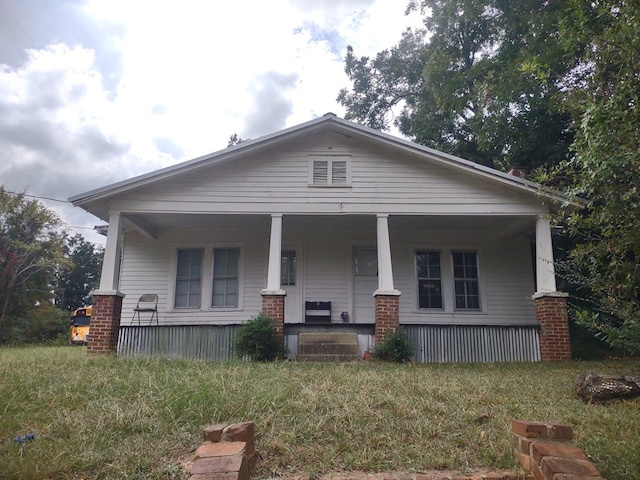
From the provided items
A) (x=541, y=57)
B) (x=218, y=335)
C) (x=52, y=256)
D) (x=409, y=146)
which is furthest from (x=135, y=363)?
(x=52, y=256)

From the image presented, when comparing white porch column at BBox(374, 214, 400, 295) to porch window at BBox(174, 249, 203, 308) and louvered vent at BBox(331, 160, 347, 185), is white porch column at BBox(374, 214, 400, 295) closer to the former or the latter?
louvered vent at BBox(331, 160, 347, 185)

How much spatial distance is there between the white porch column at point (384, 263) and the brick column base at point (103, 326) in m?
5.08

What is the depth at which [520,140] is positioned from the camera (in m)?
15.0

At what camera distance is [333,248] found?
40.9ft

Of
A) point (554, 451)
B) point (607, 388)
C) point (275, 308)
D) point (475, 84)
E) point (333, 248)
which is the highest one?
point (475, 84)

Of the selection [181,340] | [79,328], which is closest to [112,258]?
[181,340]

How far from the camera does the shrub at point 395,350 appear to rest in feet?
30.5

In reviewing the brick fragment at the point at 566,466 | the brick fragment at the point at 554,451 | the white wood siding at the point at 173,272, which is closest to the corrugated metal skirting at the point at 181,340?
the white wood siding at the point at 173,272

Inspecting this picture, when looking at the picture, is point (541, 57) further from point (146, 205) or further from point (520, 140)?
point (146, 205)

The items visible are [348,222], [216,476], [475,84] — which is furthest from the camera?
[475,84]

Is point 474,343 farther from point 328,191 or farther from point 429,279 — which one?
point 328,191

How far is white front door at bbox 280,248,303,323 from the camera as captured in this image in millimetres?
12023

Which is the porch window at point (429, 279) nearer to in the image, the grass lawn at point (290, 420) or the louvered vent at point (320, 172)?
the louvered vent at point (320, 172)

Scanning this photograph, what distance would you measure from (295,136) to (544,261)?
18.6 feet
